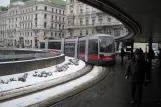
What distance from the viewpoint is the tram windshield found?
25.0 m

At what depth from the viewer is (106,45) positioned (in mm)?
25297

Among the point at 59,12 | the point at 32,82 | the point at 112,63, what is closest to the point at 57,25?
the point at 59,12

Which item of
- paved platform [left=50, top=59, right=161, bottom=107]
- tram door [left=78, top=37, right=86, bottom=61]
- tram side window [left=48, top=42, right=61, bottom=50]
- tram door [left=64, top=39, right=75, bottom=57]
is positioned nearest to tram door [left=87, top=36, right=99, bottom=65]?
tram door [left=78, top=37, right=86, bottom=61]

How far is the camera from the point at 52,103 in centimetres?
890

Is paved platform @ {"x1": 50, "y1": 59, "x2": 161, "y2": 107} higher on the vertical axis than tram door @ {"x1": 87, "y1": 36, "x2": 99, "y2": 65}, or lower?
lower

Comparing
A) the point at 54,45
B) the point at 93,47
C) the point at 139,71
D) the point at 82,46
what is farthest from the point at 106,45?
the point at 54,45

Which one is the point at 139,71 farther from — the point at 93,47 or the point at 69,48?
the point at 69,48

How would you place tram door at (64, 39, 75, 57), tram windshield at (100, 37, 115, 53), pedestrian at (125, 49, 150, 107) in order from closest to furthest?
pedestrian at (125, 49, 150, 107) < tram windshield at (100, 37, 115, 53) < tram door at (64, 39, 75, 57)

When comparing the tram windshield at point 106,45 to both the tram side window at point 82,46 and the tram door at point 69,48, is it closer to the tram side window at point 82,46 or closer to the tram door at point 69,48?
the tram side window at point 82,46

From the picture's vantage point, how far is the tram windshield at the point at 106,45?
25047 millimetres

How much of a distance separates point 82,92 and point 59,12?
104142 mm

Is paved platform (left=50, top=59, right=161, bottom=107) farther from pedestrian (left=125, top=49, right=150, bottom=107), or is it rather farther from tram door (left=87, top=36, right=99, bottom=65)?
tram door (left=87, top=36, right=99, bottom=65)

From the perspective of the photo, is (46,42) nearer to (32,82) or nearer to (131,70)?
(32,82)

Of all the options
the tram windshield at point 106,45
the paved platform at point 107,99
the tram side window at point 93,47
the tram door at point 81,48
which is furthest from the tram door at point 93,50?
the paved platform at point 107,99
